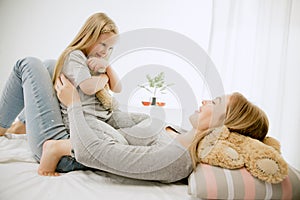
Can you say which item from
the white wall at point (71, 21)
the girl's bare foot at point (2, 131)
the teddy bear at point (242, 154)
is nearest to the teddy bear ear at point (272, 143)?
the teddy bear at point (242, 154)

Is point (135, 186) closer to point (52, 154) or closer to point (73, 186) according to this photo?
point (73, 186)

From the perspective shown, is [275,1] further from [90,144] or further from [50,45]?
[50,45]

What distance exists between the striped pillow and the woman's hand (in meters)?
0.50

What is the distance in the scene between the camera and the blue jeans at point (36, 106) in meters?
1.05

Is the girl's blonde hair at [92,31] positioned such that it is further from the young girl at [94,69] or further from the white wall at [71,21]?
the white wall at [71,21]

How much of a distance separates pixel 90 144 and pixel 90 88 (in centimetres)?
29

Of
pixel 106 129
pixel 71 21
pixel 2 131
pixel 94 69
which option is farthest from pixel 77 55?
pixel 71 21

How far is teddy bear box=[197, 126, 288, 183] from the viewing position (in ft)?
2.43

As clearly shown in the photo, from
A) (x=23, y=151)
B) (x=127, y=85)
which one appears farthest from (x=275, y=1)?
(x=23, y=151)

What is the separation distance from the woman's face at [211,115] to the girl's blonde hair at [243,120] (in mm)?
23

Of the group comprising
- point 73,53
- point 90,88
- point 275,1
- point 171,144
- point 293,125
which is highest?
point 275,1

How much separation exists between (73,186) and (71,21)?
2.00 meters

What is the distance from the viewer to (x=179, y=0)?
2.52 meters

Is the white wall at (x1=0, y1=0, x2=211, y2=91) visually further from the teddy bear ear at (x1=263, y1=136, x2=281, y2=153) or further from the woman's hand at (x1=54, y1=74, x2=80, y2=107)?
the teddy bear ear at (x1=263, y1=136, x2=281, y2=153)
